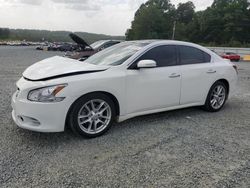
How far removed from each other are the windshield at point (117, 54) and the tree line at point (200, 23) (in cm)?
5352

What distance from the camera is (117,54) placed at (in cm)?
450

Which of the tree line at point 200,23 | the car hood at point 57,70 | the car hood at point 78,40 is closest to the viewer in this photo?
the car hood at point 57,70

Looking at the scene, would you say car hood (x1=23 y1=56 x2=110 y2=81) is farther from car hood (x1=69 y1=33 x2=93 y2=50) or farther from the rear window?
car hood (x1=69 y1=33 x2=93 y2=50)

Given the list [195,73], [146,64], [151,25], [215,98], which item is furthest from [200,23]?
[146,64]

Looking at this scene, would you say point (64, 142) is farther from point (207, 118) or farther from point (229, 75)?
point (229, 75)

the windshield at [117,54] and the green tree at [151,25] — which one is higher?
the green tree at [151,25]

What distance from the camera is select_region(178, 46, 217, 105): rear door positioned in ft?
15.6

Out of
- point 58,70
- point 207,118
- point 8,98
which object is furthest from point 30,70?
point 207,118

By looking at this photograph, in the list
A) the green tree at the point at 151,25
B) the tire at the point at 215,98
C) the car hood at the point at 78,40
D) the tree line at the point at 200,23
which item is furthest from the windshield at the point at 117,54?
the green tree at the point at 151,25

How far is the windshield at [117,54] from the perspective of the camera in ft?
14.0

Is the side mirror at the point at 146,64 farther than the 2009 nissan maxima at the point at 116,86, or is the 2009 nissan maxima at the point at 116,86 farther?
the side mirror at the point at 146,64

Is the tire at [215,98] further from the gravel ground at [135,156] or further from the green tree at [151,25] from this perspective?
the green tree at [151,25]

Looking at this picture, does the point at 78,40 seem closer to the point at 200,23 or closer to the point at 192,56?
the point at 192,56

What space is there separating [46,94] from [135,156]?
4.68 ft
